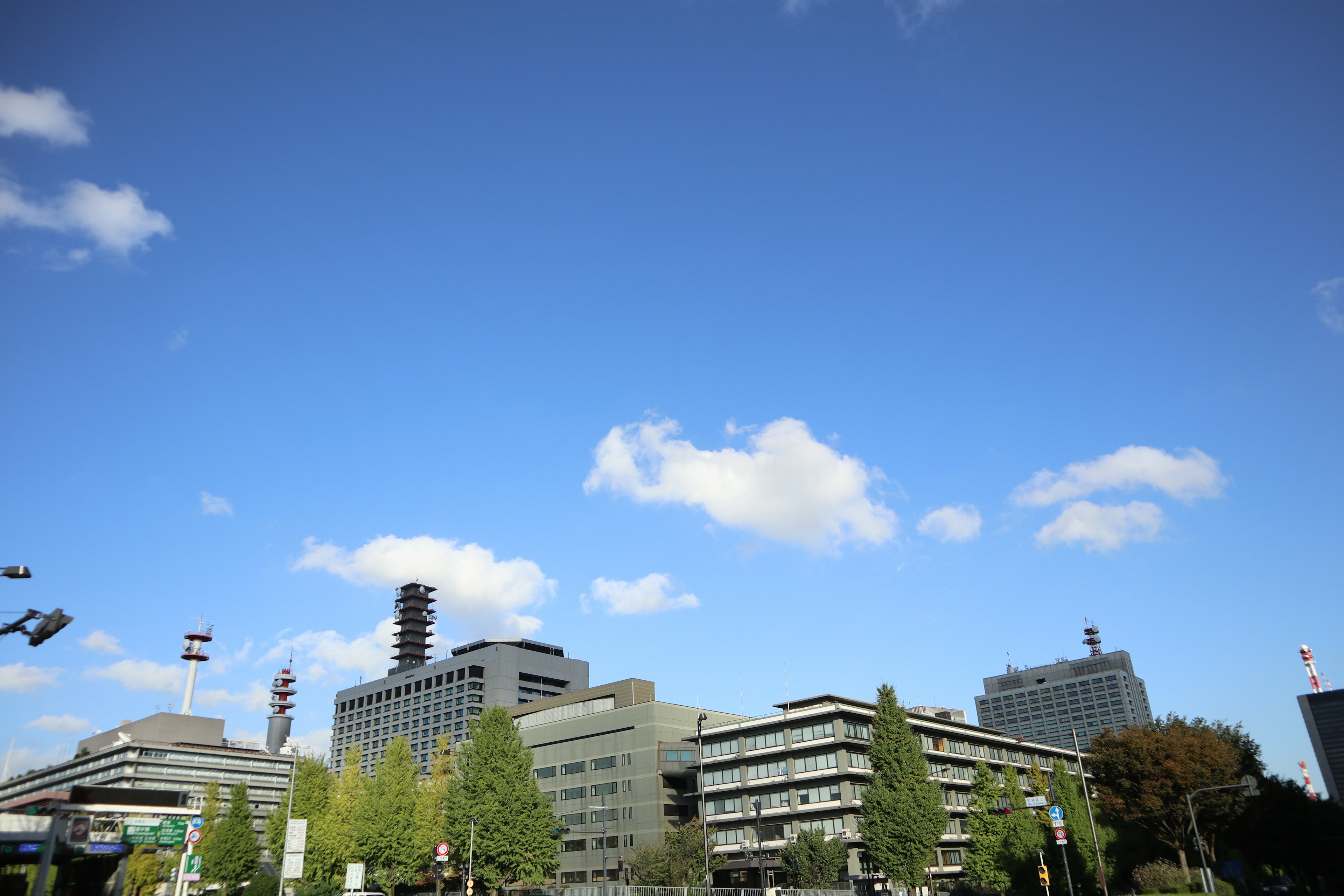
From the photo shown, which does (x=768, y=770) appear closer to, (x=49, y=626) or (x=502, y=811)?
(x=502, y=811)

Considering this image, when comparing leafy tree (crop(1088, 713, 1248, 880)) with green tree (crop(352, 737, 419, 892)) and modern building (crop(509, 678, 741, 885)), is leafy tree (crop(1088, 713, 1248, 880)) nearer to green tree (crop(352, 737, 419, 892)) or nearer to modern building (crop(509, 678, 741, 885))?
modern building (crop(509, 678, 741, 885))

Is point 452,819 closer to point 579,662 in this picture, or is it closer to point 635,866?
point 635,866

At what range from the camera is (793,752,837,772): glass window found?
250ft

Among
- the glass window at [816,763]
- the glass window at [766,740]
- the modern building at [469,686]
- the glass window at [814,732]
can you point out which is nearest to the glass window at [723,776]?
the glass window at [766,740]

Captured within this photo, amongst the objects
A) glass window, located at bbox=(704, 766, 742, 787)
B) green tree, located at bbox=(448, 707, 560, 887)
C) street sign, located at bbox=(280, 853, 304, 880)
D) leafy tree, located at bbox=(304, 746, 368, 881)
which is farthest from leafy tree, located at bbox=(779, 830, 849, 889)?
street sign, located at bbox=(280, 853, 304, 880)

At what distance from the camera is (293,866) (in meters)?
54.3

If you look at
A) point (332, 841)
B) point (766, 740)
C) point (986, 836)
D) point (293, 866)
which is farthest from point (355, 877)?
point (986, 836)

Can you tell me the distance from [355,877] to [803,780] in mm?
38767

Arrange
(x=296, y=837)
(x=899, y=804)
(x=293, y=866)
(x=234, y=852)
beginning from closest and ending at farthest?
1. (x=293, y=866)
2. (x=296, y=837)
3. (x=899, y=804)
4. (x=234, y=852)

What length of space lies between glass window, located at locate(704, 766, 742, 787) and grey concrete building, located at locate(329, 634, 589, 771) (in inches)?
3823

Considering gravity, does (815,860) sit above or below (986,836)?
below

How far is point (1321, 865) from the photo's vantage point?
2913 inches

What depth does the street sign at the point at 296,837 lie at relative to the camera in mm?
54812

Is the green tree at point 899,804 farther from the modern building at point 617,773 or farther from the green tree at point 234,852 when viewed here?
the green tree at point 234,852
